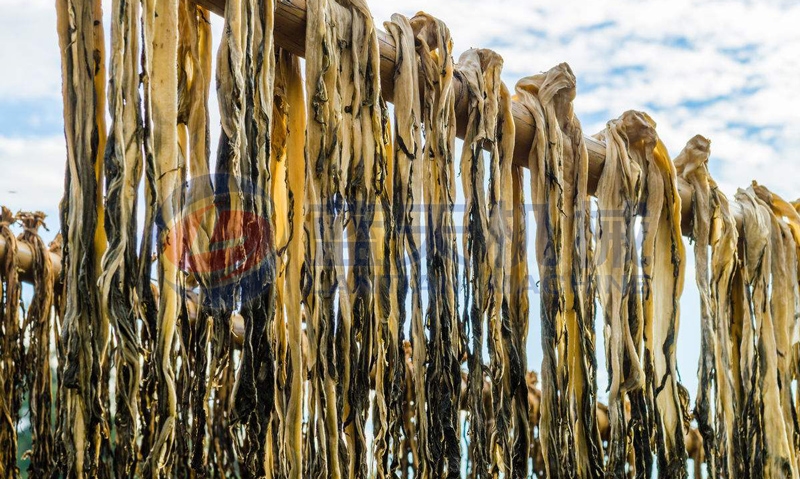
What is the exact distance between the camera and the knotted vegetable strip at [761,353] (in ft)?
4.82

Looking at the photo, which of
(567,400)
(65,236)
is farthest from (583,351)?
(65,236)

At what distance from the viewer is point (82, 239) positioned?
74 cm

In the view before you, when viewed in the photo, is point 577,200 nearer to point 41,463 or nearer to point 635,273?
point 635,273

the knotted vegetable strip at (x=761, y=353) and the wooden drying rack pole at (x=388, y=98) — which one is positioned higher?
the wooden drying rack pole at (x=388, y=98)

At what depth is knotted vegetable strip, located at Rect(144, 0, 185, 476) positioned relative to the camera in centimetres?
73

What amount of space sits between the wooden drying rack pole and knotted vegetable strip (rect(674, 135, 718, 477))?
28 millimetres

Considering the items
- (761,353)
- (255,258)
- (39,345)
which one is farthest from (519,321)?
(39,345)

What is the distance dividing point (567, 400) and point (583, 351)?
9 centimetres

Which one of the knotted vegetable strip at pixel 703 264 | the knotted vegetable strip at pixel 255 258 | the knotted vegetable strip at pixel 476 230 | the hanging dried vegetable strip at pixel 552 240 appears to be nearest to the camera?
the knotted vegetable strip at pixel 255 258

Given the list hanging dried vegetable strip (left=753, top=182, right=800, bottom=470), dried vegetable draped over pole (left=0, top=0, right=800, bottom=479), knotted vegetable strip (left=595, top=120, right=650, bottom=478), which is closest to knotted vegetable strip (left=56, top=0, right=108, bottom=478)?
dried vegetable draped over pole (left=0, top=0, right=800, bottom=479)

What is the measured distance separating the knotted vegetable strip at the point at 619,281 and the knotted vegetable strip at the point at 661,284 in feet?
0.12

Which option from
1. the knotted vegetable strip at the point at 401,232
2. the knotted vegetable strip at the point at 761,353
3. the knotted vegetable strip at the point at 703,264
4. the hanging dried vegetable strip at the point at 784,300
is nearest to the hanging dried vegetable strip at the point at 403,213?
the knotted vegetable strip at the point at 401,232

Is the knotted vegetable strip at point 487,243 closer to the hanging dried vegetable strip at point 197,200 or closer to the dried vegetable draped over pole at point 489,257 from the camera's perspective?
the dried vegetable draped over pole at point 489,257

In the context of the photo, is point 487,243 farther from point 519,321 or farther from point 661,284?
point 661,284
